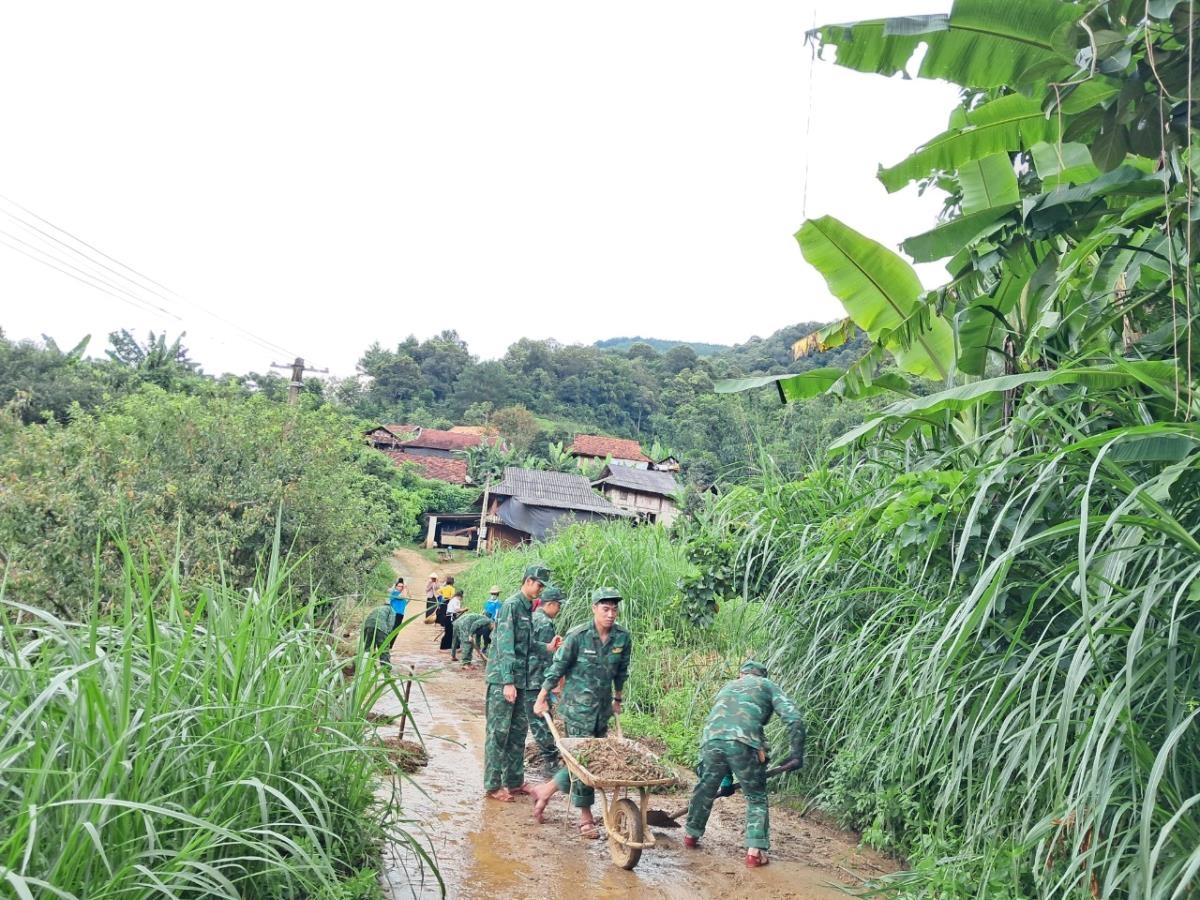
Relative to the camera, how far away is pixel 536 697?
845cm

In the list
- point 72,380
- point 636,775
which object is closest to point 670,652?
point 636,775

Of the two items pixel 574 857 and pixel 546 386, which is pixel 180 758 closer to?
pixel 574 857

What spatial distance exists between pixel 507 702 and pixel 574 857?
158 cm

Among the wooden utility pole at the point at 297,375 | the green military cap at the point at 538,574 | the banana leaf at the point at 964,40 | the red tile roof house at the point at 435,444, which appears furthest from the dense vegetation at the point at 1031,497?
the red tile roof house at the point at 435,444

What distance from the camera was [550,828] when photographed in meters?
7.07

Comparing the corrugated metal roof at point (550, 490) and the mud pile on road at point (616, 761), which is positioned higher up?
the corrugated metal roof at point (550, 490)

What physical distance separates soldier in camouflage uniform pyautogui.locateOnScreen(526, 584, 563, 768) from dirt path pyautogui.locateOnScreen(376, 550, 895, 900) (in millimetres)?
663

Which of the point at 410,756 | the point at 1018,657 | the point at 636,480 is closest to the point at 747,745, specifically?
the point at 1018,657

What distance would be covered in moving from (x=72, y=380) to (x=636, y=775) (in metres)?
33.5

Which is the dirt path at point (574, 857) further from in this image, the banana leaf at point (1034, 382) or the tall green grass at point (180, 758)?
the banana leaf at point (1034, 382)

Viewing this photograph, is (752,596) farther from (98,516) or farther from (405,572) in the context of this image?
(405,572)

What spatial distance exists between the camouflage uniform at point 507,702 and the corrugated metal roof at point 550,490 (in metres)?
31.3

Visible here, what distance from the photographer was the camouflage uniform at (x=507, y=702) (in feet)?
25.4

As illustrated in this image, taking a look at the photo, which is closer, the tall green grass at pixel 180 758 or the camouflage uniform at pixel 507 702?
the tall green grass at pixel 180 758
